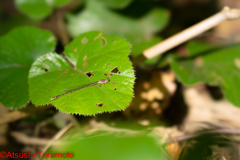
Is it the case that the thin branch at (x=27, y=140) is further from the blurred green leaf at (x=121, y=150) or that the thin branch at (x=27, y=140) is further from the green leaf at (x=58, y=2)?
the green leaf at (x=58, y=2)

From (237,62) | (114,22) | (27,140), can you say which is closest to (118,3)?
(114,22)

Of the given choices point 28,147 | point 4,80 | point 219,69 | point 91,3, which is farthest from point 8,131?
point 219,69

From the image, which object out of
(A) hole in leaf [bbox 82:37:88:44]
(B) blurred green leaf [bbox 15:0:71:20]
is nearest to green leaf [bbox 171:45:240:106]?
(A) hole in leaf [bbox 82:37:88:44]

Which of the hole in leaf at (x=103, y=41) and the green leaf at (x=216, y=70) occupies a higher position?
the hole in leaf at (x=103, y=41)

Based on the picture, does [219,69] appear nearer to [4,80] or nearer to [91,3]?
[91,3]

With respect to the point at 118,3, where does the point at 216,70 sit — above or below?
below

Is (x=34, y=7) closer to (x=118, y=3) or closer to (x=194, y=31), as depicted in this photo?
(x=118, y=3)

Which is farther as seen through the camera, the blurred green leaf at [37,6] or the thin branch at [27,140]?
the blurred green leaf at [37,6]

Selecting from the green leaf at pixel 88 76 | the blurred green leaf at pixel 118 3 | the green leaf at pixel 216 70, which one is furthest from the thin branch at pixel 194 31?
the blurred green leaf at pixel 118 3
